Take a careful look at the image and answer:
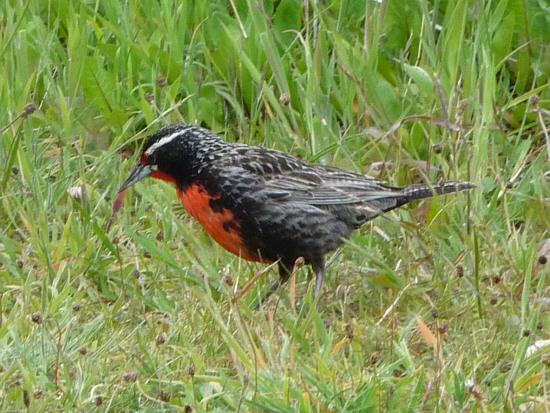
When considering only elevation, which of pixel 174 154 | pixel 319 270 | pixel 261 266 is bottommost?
pixel 261 266

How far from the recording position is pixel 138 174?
7094mm

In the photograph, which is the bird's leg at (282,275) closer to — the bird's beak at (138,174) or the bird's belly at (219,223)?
the bird's belly at (219,223)

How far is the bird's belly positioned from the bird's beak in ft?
1.14

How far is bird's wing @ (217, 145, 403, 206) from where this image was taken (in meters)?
6.88

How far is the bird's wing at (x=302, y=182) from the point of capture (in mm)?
6879

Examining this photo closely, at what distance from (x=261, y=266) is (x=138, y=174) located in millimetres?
674

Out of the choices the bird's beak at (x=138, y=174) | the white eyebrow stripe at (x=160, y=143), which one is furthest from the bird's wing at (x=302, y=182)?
the bird's beak at (x=138, y=174)

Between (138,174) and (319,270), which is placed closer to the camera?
(319,270)

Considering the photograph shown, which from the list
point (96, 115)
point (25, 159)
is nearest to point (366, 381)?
point (25, 159)

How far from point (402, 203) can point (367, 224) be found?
429 mm

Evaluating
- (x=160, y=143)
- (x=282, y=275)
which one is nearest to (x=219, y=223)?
(x=282, y=275)

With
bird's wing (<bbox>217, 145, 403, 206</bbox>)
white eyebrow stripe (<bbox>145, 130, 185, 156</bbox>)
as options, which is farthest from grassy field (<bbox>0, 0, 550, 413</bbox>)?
white eyebrow stripe (<bbox>145, 130, 185, 156</bbox>)

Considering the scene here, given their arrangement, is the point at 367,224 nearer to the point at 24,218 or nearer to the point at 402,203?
the point at 402,203

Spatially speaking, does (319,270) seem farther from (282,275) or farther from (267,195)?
(267,195)
